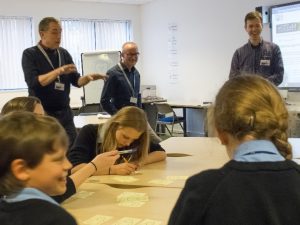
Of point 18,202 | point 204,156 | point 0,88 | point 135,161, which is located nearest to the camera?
point 18,202

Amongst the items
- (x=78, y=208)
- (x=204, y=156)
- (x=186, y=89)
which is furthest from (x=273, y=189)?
(x=186, y=89)

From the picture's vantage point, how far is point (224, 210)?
100cm

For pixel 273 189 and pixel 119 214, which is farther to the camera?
pixel 119 214

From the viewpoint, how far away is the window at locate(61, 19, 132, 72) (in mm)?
8305

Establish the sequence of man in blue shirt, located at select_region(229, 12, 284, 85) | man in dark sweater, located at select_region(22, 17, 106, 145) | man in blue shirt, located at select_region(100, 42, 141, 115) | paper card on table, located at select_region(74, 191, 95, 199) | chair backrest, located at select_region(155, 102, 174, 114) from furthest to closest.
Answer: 1. chair backrest, located at select_region(155, 102, 174, 114)
2. man in blue shirt, located at select_region(229, 12, 284, 85)
3. man in blue shirt, located at select_region(100, 42, 141, 115)
4. man in dark sweater, located at select_region(22, 17, 106, 145)
5. paper card on table, located at select_region(74, 191, 95, 199)

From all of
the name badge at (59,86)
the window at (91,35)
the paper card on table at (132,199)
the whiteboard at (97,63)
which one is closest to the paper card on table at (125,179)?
the paper card on table at (132,199)

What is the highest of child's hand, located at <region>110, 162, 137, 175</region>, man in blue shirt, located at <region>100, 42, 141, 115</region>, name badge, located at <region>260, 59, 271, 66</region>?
name badge, located at <region>260, 59, 271, 66</region>

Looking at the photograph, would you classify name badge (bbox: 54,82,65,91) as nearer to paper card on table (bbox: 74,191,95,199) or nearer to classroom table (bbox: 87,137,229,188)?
classroom table (bbox: 87,137,229,188)

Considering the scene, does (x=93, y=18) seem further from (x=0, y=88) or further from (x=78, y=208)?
(x=78, y=208)

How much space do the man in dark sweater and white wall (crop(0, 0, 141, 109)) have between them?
172 inches

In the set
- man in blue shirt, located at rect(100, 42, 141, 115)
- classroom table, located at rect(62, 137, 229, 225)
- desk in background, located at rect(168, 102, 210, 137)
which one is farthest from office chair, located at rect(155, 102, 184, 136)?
classroom table, located at rect(62, 137, 229, 225)

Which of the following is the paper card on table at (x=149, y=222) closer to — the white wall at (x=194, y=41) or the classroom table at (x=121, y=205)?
the classroom table at (x=121, y=205)

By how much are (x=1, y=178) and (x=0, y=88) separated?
7002 mm

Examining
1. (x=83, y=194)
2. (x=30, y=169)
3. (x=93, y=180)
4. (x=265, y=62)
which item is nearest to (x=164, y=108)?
(x=265, y=62)
